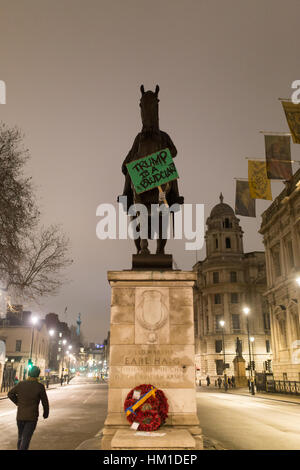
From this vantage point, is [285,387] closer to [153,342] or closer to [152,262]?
[152,262]

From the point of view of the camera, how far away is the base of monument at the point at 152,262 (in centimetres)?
745

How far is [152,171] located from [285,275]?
39516mm

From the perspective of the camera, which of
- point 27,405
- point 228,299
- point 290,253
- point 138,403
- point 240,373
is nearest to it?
point 138,403

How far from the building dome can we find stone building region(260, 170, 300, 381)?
3373cm

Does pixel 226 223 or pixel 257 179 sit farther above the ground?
pixel 226 223

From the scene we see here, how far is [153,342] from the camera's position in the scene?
21.6ft

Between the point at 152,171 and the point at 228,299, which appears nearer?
the point at 152,171

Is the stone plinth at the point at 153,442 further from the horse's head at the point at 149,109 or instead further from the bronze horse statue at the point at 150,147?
the horse's head at the point at 149,109

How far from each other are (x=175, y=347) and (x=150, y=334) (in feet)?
1.54

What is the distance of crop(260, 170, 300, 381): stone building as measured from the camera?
4025 centimetres

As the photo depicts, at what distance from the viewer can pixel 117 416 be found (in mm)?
6184

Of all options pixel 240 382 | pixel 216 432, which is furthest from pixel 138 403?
pixel 240 382

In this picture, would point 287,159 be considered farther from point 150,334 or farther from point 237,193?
point 150,334
